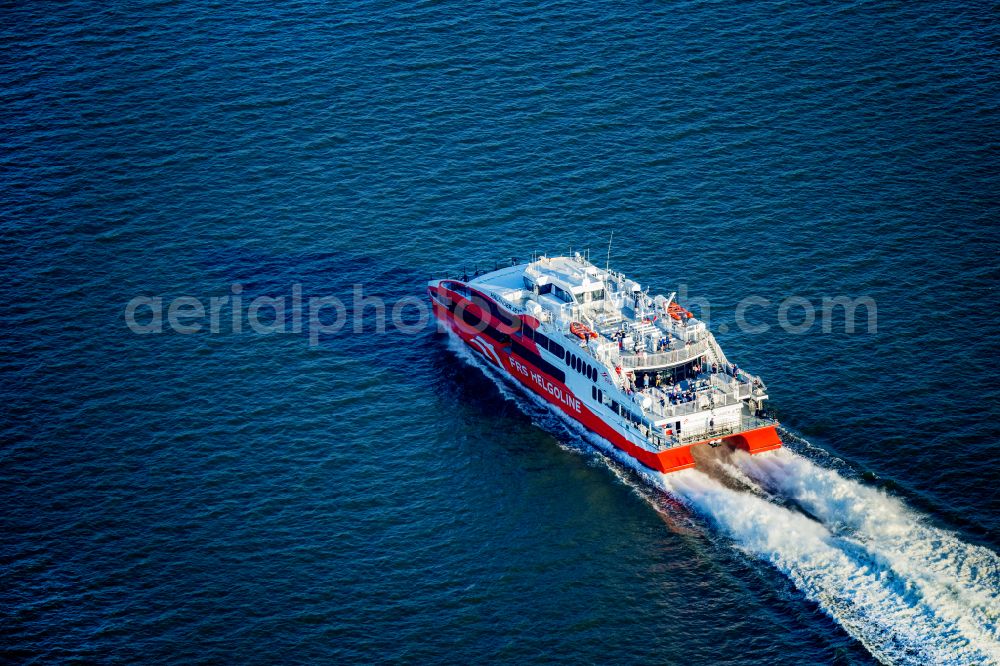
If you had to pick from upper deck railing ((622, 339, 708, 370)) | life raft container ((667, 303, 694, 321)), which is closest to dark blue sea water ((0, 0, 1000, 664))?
upper deck railing ((622, 339, 708, 370))

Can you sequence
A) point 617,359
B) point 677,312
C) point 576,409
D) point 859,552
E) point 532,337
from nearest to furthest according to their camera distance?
point 859,552, point 617,359, point 576,409, point 677,312, point 532,337

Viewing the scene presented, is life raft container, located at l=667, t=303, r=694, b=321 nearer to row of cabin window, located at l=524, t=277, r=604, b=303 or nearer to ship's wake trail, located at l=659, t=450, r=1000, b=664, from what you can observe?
row of cabin window, located at l=524, t=277, r=604, b=303

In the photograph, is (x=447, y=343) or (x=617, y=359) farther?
(x=447, y=343)

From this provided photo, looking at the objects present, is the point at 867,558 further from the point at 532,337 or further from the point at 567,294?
the point at 532,337

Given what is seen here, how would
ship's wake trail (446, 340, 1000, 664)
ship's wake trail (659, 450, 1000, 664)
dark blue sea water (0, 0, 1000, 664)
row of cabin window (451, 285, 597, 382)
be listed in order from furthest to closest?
row of cabin window (451, 285, 597, 382), dark blue sea water (0, 0, 1000, 664), ship's wake trail (446, 340, 1000, 664), ship's wake trail (659, 450, 1000, 664)

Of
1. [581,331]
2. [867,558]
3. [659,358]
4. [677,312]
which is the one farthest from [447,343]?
[867,558]

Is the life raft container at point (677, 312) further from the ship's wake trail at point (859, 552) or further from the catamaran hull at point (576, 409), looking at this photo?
the ship's wake trail at point (859, 552)
